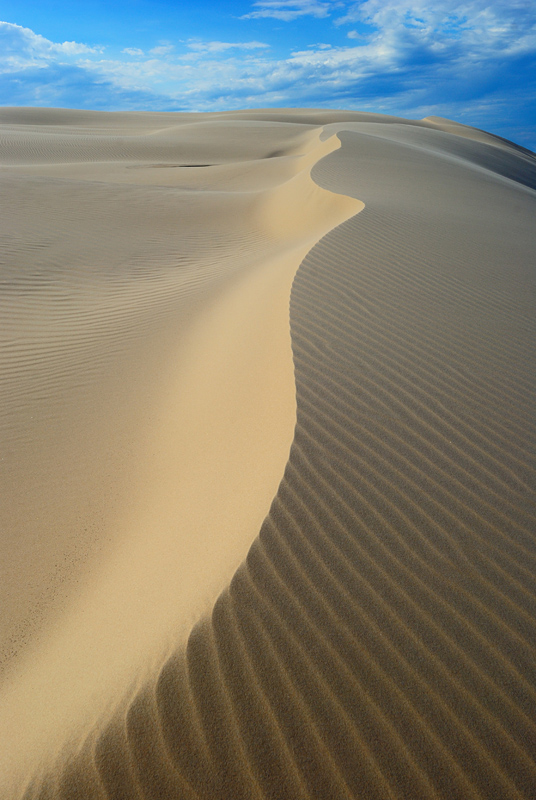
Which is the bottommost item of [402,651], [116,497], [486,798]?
[116,497]

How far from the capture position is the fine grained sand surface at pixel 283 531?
175 cm

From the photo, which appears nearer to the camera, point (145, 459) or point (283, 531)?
point (283, 531)

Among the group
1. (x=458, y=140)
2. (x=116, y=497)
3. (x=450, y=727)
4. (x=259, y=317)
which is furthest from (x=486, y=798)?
(x=458, y=140)

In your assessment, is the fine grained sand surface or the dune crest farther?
the dune crest

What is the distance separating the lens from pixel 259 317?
5.17 m

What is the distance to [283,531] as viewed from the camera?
2.35 metres

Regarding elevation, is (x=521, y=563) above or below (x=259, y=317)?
below

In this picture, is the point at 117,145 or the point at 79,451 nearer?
the point at 79,451

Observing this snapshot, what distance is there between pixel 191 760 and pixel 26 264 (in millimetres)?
8385

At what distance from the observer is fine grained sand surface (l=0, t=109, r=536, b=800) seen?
1.75 metres

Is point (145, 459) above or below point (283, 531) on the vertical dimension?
below

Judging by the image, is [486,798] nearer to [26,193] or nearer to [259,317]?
[259,317]

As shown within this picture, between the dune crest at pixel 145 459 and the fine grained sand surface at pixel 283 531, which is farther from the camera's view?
the dune crest at pixel 145 459

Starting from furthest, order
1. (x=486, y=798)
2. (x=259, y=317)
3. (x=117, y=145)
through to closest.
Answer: (x=117, y=145)
(x=259, y=317)
(x=486, y=798)
